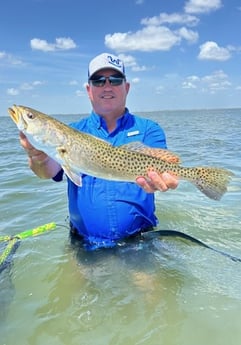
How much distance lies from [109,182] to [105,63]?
5.12 feet

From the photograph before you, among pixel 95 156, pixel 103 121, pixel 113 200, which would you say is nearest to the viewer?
pixel 95 156

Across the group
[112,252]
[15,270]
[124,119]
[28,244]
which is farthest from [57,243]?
[124,119]

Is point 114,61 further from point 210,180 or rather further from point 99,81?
point 210,180

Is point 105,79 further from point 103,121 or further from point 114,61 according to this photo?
point 103,121

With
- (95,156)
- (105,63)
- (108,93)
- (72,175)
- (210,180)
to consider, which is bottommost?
(210,180)

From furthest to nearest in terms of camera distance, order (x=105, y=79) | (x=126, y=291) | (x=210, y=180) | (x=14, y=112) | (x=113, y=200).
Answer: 1. (x=105, y=79)
2. (x=113, y=200)
3. (x=126, y=291)
4. (x=210, y=180)
5. (x=14, y=112)

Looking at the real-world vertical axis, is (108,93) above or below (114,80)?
below

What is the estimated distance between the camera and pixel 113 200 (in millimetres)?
5367

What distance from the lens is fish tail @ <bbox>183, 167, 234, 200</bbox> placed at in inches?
193

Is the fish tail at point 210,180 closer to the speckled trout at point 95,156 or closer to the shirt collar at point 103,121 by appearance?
the speckled trout at point 95,156

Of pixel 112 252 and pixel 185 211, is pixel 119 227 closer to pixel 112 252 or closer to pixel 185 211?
pixel 112 252

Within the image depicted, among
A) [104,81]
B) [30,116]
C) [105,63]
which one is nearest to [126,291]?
[30,116]

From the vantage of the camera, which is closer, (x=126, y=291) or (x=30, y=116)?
(x=30, y=116)

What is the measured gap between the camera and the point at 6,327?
4.53 metres
